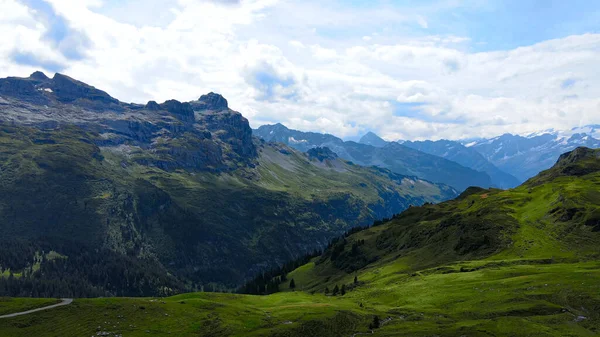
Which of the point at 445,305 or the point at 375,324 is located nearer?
the point at 375,324

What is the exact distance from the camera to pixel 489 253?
13550cm

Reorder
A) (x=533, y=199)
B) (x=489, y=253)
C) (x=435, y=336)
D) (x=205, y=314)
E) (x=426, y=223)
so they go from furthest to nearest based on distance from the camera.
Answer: (x=426, y=223)
(x=533, y=199)
(x=489, y=253)
(x=205, y=314)
(x=435, y=336)

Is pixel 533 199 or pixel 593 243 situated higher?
pixel 533 199

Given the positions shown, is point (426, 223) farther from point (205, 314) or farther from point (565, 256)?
point (205, 314)

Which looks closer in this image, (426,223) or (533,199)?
(533,199)

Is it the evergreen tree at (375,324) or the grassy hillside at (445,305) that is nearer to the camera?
the grassy hillside at (445,305)

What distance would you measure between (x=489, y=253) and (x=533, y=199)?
63506mm

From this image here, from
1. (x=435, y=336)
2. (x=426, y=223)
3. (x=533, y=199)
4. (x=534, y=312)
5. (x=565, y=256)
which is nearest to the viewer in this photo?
(x=435, y=336)

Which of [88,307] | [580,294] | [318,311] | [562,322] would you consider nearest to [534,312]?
[562,322]

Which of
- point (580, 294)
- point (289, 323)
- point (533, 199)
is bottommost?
point (289, 323)

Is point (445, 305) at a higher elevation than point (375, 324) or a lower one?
higher

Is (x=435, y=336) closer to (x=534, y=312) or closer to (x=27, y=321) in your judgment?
(x=534, y=312)

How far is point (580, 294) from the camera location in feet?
254

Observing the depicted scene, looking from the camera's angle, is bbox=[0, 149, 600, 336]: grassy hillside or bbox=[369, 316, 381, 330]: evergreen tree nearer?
bbox=[0, 149, 600, 336]: grassy hillside
